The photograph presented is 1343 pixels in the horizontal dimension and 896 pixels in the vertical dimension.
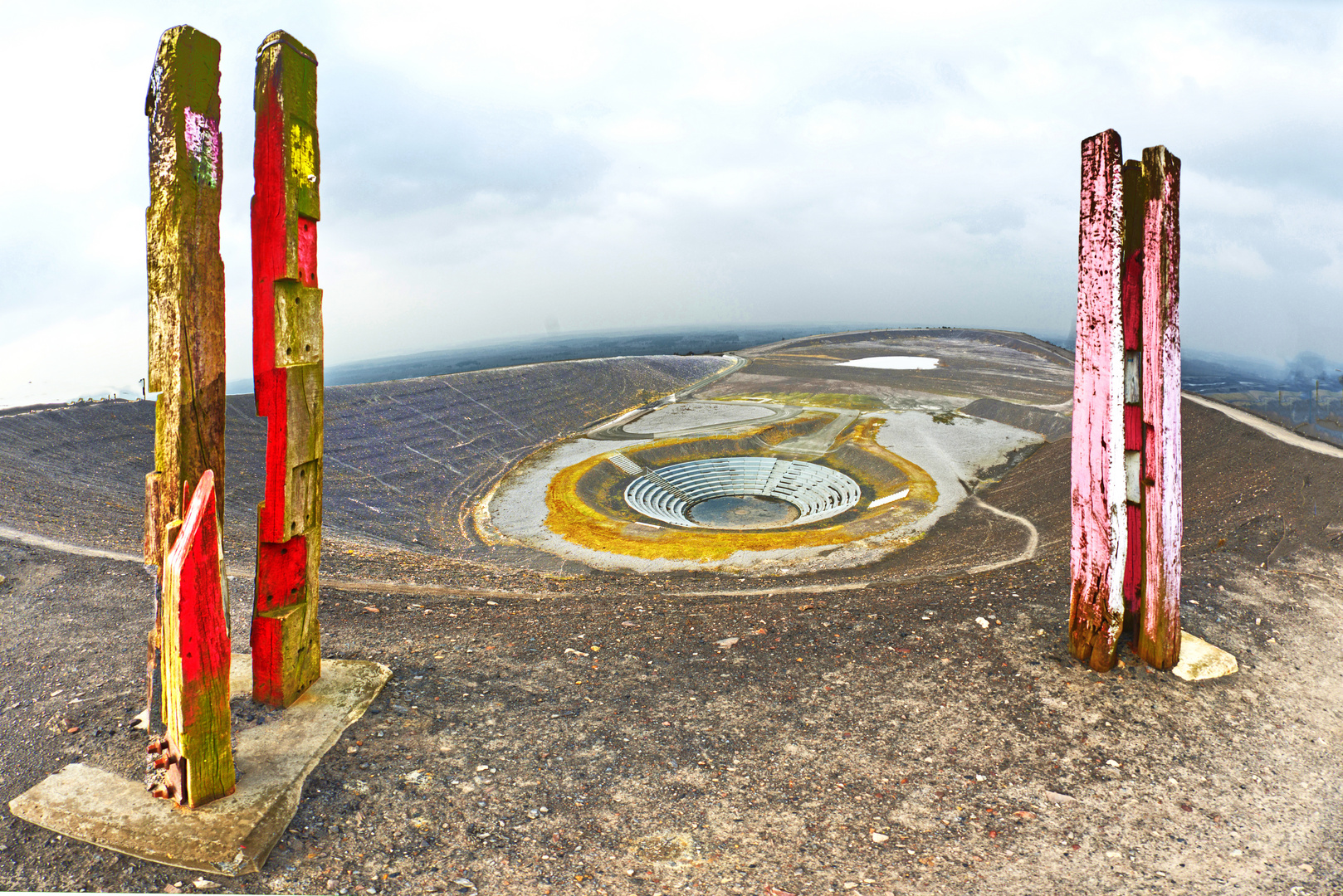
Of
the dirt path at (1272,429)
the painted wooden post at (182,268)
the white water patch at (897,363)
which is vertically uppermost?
the white water patch at (897,363)

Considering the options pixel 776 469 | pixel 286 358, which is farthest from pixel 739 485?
pixel 286 358

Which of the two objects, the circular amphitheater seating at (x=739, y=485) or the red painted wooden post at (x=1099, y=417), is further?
the circular amphitheater seating at (x=739, y=485)

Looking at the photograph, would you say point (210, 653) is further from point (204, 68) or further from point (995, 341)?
point (995, 341)

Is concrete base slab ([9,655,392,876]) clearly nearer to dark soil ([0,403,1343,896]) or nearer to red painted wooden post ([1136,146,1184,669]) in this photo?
dark soil ([0,403,1343,896])

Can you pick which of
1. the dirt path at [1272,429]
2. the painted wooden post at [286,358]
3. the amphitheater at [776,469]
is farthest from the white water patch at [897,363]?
the painted wooden post at [286,358]

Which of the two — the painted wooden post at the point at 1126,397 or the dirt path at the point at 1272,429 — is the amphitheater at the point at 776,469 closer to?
the dirt path at the point at 1272,429
